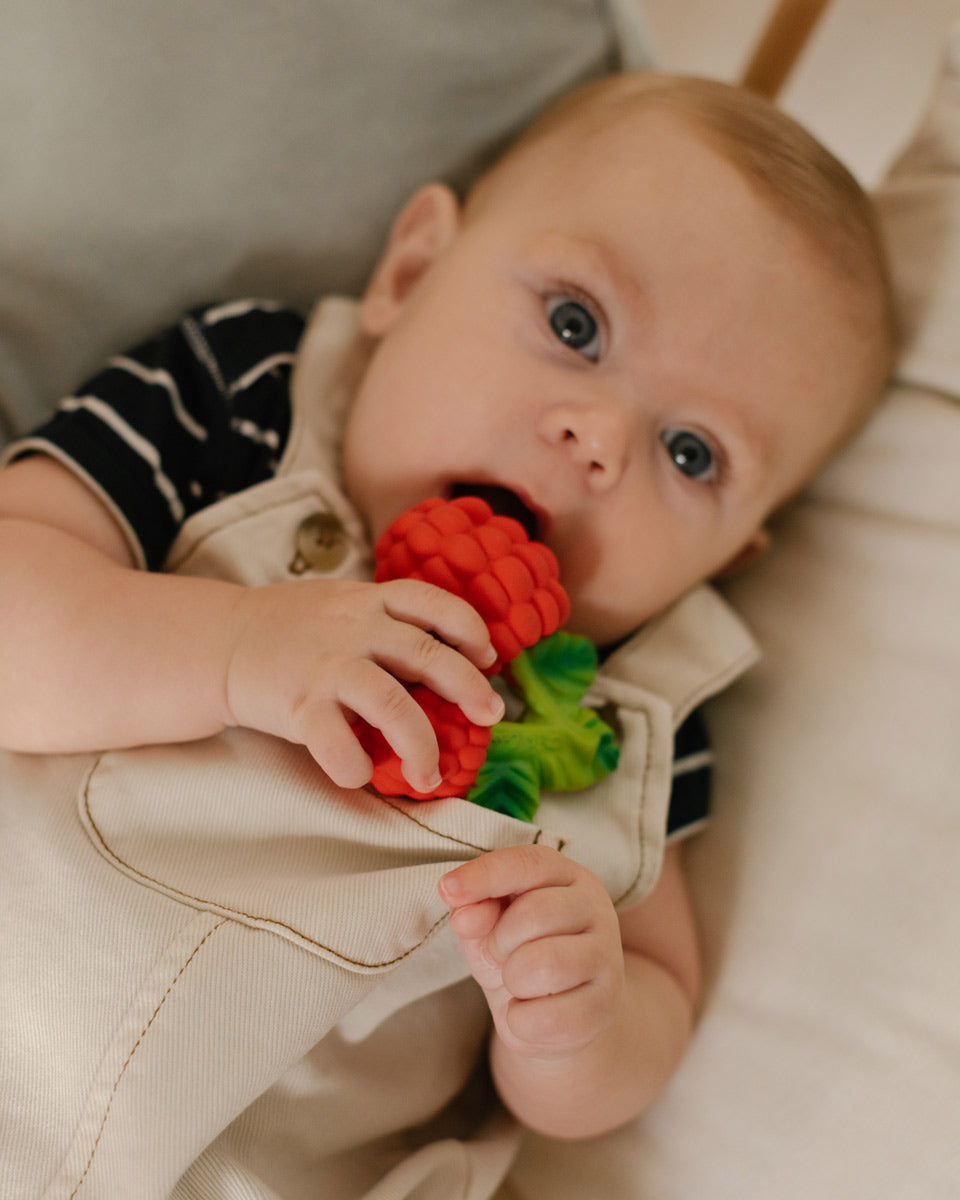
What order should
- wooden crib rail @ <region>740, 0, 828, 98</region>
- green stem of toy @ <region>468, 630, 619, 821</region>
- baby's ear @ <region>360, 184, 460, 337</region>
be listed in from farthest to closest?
1. wooden crib rail @ <region>740, 0, 828, 98</region>
2. baby's ear @ <region>360, 184, 460, 337</region>
3. green stem of toy @ <region>468, 630, 619, 821</region>

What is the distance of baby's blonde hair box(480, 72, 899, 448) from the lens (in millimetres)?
843

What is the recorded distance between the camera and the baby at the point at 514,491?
592 mm

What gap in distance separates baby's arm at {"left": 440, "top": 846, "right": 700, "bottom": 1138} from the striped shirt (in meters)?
0.22

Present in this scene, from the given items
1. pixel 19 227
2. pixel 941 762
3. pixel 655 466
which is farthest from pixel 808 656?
pixel 19 227

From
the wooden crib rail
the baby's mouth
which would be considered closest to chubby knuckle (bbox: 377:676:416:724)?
the baby's mouth

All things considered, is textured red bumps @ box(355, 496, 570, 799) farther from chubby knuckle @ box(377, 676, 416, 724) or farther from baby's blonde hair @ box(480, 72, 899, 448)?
baby's blonde hair @ box(480, 72, 899, 448)

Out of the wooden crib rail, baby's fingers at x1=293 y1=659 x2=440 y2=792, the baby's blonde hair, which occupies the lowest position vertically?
baby's fingers at x1=293 y1=659 x2=440 y2=792

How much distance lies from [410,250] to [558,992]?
0.74 metres

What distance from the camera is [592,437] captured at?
0.74 metres

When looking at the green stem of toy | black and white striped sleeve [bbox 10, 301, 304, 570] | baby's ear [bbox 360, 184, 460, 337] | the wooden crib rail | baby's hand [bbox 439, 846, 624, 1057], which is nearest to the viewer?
baby's hand [bbox 439, 846, 624, 1057]

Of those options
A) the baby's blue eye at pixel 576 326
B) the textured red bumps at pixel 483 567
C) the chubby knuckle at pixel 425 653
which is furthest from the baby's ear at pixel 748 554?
the chubby knuckle at pixel 425 653

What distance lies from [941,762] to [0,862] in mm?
767

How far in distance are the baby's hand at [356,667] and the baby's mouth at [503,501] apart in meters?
0.16

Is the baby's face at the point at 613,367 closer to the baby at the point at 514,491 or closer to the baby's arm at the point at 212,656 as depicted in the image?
the baby at the point at 514,491
